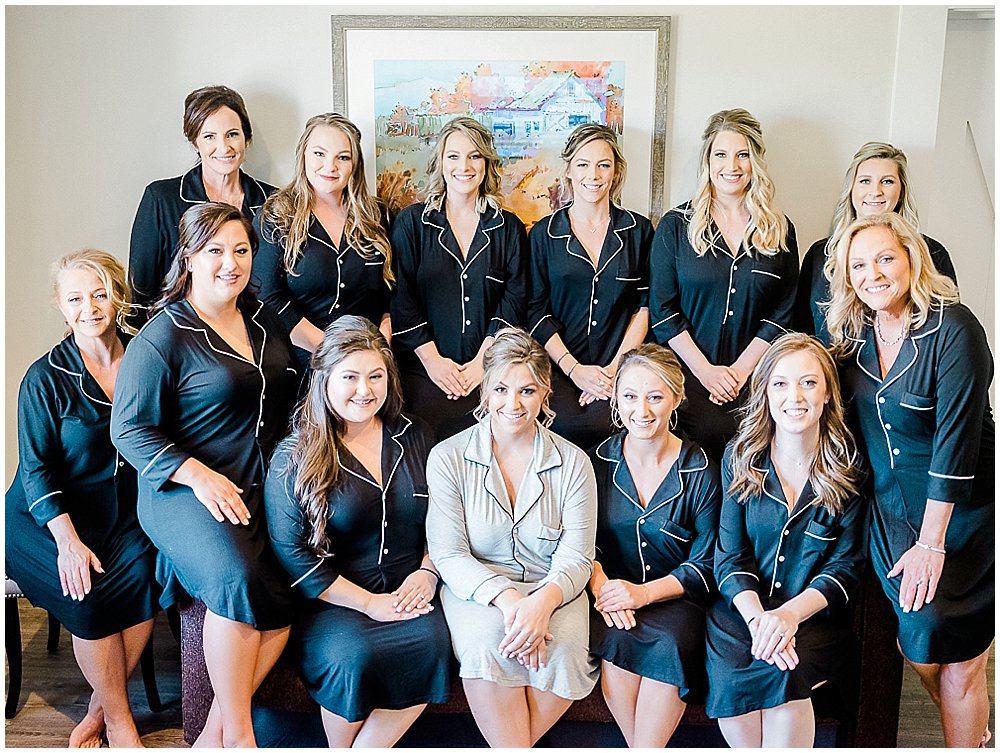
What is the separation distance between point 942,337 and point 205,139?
2.34 m

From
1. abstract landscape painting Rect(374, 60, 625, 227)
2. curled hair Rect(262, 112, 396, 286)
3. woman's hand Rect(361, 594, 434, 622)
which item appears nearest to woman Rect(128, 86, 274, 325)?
curled hair Rect(262, 112, 396, 286)

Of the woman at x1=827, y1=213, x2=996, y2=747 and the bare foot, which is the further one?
the bare foot

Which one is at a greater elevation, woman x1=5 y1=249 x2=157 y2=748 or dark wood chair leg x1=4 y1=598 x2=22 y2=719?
woman x1=5 y1=249 x2=157 y2=748

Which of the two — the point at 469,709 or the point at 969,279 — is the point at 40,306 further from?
the point at 969,279

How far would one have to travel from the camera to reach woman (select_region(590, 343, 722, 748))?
8.44 ft

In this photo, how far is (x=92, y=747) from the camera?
2.83 m

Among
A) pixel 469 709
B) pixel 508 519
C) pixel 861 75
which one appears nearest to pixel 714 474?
pixel 508 519

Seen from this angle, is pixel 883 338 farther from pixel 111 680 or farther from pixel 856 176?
pixel 111 680

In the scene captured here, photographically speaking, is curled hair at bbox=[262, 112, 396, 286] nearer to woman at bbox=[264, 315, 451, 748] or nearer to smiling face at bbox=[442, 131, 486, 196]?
smiling face at bbox=[442, 131, 486, 196]

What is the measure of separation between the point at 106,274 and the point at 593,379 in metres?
1.49

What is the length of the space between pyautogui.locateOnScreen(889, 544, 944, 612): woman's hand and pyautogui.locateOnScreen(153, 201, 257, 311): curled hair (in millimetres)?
1919

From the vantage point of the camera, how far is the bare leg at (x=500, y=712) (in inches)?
99.3

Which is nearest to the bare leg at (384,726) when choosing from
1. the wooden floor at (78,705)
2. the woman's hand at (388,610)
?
the woman's hand at (388,610)

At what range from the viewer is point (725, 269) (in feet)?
10.8
